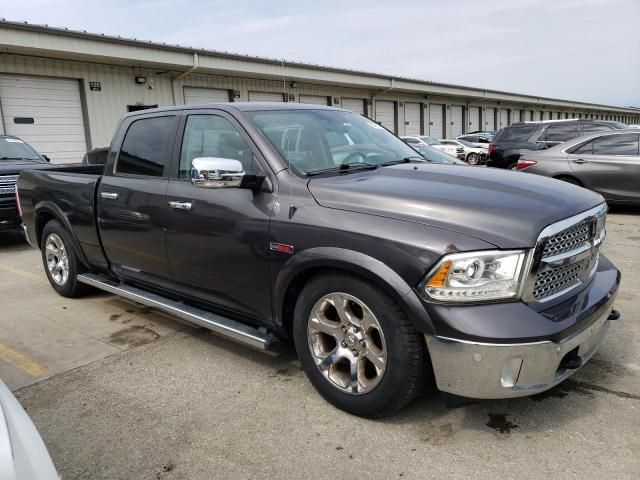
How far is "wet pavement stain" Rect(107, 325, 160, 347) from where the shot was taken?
13.9ft

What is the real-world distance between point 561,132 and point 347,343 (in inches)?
432

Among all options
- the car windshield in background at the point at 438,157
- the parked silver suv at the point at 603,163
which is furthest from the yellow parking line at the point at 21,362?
the parked silver suv at the point at 603,163

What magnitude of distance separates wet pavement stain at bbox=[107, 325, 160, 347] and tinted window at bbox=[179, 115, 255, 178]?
1421mm

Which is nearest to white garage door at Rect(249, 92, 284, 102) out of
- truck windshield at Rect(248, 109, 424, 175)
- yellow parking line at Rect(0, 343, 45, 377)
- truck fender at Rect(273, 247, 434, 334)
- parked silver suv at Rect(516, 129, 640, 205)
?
parked silver suv at Rect(516, 129, 640, 205)

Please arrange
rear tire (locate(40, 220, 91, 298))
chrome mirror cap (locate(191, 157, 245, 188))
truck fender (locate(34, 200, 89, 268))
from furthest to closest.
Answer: rear tire (locate(40, 220, 91, 298)) < truck fender (locate(34, 200, 89, 268)) < chrome mirror cap (locate(191, 157, 245, 188))

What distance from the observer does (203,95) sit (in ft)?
62.7

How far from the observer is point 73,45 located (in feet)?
46.0

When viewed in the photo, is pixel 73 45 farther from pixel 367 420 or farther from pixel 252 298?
pixel 367 420

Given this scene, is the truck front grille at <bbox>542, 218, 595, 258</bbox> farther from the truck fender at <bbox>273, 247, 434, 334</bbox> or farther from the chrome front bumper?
the truck fender at <bbox>273, 247, 434, 334</bbox>

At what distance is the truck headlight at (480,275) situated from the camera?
247cm

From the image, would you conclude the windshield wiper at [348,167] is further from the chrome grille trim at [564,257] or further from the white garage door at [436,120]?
the white garage door at [436,120]

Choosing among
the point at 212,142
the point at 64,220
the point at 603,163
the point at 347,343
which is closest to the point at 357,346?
the point at 347,343

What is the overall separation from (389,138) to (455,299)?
2110 mm

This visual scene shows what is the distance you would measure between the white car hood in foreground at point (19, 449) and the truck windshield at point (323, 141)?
2.02 m
